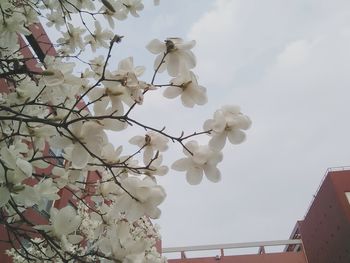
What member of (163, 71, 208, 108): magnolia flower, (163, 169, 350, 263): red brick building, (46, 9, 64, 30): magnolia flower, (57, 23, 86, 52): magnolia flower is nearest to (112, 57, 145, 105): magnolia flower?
(163, 71, 208, 108): magnolia flower

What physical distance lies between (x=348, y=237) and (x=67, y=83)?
1298cm

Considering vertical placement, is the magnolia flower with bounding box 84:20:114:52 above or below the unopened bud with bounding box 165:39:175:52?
above

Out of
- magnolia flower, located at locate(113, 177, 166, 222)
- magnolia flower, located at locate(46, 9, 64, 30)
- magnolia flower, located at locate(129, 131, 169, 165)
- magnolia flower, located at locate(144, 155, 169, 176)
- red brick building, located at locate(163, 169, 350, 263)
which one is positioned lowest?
magnolia flower, located at locate(113, 177, 166, 222)

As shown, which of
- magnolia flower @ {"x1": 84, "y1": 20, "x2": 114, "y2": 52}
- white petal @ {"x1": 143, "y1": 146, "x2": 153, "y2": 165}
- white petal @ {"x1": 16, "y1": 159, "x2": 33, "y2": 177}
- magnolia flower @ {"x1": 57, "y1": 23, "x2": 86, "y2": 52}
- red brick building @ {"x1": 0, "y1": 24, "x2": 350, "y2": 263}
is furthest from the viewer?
red brick building @ {"x1": 0, "y1": 24, "x2": 350, "y2": 263}

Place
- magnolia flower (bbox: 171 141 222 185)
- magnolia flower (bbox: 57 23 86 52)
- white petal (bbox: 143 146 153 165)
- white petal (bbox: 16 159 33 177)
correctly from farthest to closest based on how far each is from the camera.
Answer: magnolia flower (bbox: 57 23 86 52) < white petal (bbox: 143 146 153 165) < magnolia flower (bbox: 171 141 222 185) < white petal (bbox: 16 159 33 177)

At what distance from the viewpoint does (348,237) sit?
12109mm

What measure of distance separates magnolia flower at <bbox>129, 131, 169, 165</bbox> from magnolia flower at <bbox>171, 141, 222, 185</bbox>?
9cm

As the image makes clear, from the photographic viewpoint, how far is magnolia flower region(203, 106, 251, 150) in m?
1.13

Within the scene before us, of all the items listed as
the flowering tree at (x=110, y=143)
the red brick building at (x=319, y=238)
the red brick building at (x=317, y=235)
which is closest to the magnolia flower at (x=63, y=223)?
the flowering tree at (x=110, y=143)

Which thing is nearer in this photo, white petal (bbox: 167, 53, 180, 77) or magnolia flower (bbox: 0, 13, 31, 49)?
white petal (bbox: 167, 53, 180, 77)

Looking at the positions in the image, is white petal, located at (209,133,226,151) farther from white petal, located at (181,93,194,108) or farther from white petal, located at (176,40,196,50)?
white petal, located at (176,40,196,50)

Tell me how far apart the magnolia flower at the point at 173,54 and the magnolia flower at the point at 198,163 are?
247 millimetres

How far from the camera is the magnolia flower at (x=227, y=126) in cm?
113

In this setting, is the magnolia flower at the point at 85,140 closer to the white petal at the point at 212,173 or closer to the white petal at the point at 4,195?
the white petal at the point at 4,195
